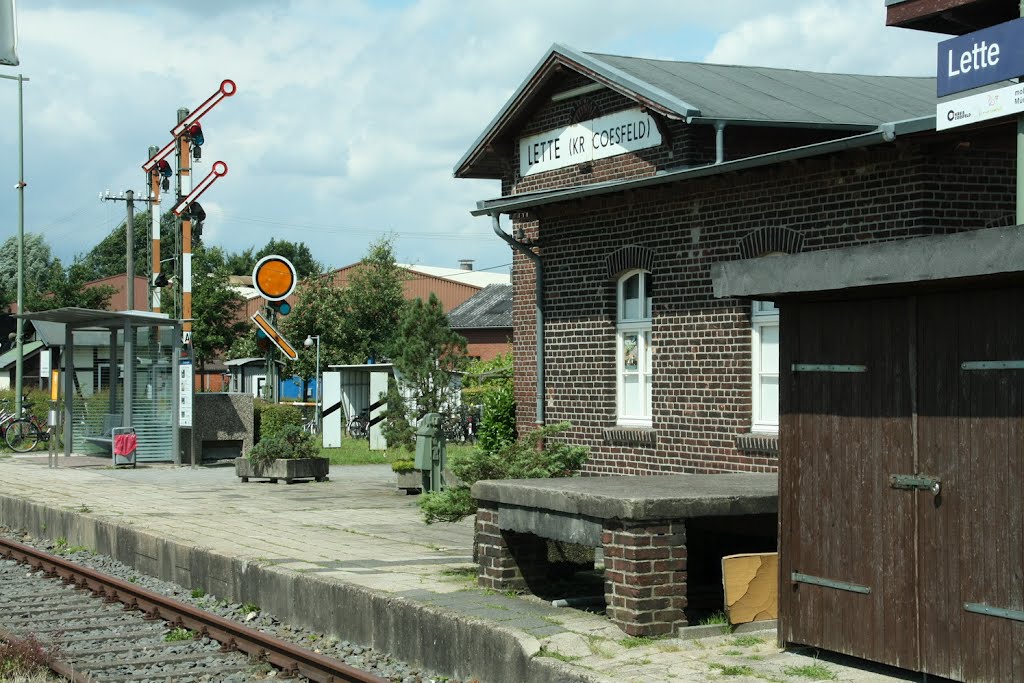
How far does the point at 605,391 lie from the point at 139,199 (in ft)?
110

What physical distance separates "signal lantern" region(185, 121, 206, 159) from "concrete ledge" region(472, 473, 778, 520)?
23018 mm

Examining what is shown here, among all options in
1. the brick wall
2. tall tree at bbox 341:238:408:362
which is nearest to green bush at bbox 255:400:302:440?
the brick wall

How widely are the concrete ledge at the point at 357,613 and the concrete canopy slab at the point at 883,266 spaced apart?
2.31m

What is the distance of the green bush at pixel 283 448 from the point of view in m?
20.8

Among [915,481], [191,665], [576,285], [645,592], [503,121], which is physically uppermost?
[503,121]

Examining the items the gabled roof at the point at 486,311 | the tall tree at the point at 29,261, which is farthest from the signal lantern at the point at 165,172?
the tall tree at the point at 29,261

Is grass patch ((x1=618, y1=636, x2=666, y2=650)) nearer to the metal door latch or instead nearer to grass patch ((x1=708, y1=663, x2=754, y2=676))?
grass patch ((x1=708, y1=663, x2=754, y2=676))

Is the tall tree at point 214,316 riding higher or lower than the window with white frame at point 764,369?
higher

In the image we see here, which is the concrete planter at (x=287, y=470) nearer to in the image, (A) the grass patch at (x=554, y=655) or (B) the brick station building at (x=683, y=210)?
(B) the brick station building at (x=683, y=210)

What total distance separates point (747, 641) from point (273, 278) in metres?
21.2

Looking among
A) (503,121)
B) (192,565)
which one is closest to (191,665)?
(192,565)

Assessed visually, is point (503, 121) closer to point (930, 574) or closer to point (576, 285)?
point (576, 285)

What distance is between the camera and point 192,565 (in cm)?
1202

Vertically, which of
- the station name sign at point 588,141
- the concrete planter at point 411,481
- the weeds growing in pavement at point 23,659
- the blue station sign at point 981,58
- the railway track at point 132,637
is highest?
the station name sign at point 588,141
